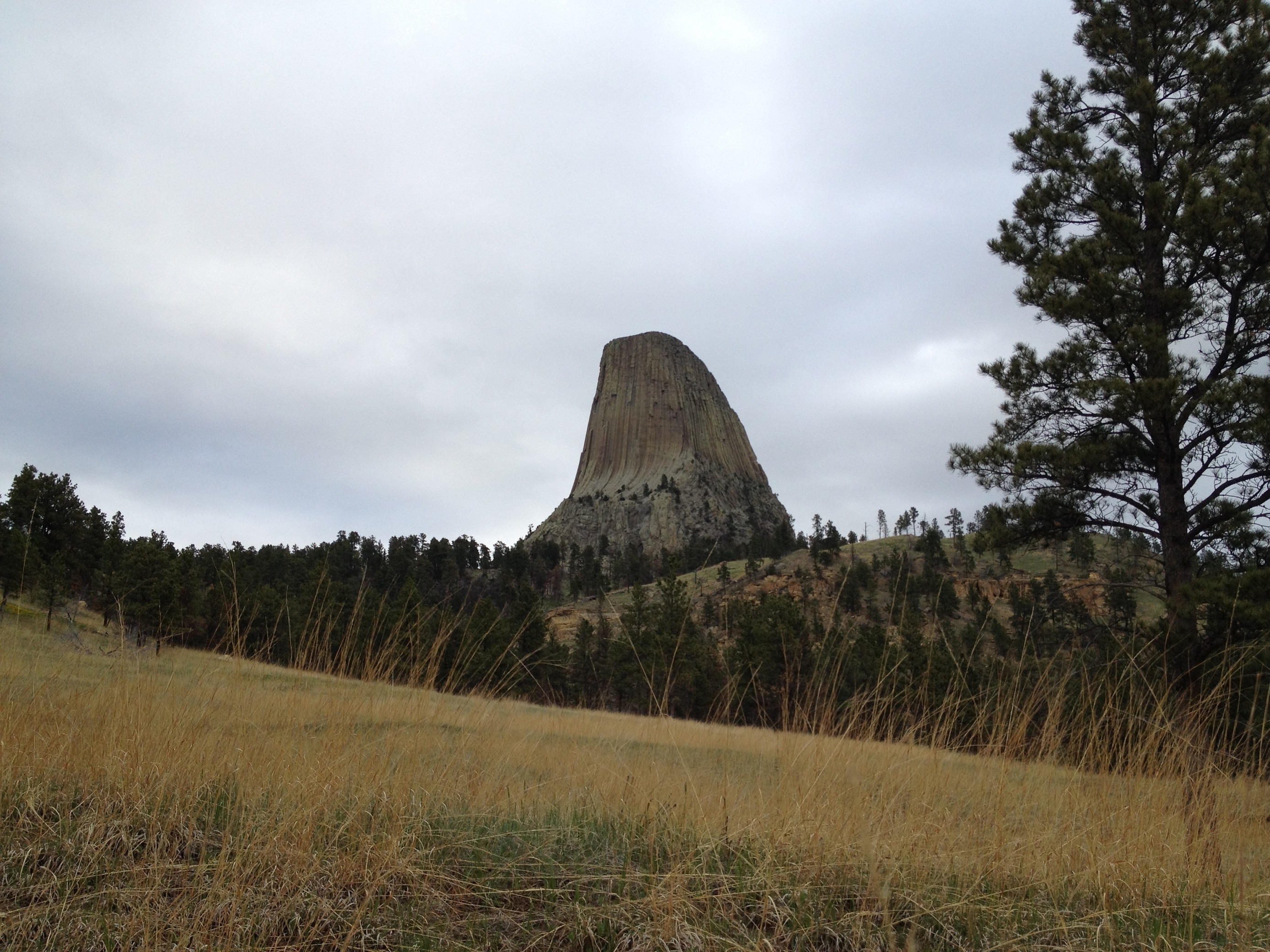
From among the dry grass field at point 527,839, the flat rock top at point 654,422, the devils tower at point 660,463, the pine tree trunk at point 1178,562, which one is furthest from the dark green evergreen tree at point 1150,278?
the flat rock top at point 654,422

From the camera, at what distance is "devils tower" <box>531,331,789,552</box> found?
133m

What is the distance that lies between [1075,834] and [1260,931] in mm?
709

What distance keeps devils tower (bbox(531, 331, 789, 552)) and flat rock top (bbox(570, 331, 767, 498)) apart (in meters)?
0.21

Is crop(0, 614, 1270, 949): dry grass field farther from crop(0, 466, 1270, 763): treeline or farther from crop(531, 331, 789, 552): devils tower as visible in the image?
crop(531, 331, 789, 552): devils tower

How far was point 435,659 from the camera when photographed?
156 inches

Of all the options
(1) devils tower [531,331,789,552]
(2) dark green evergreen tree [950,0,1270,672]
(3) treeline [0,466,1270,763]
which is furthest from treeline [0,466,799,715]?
(1) devils tower [531,331,789,552]

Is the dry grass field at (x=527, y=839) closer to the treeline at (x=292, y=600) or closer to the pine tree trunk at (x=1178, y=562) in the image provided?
the treeline at (x=292, y=600)

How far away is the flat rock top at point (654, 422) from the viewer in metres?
154

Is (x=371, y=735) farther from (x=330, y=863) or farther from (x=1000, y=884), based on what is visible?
(x=1000, y=884)

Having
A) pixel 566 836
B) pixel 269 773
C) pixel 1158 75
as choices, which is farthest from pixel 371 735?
pixel 1158 75

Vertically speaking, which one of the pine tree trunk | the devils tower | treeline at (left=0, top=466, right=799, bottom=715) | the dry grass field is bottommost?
the dry grass field

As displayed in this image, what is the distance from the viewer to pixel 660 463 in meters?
152

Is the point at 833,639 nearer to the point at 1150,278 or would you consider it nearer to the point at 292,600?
the point at 1150,278

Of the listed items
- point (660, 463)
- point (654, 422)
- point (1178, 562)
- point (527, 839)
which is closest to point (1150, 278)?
point (1178, 562)
